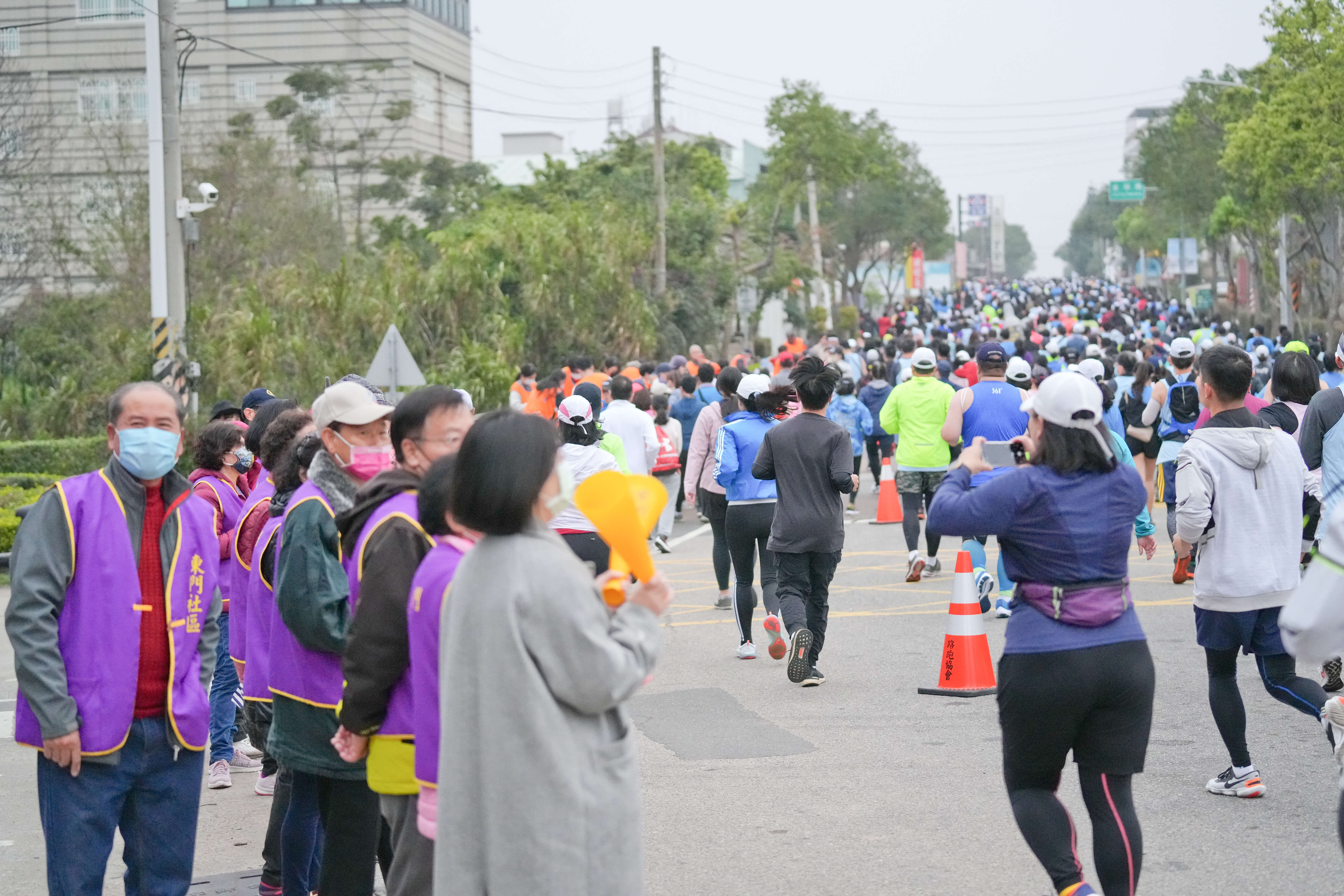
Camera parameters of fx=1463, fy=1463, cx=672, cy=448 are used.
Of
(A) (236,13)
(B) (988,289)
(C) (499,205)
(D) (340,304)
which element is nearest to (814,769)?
(D) (340,304)

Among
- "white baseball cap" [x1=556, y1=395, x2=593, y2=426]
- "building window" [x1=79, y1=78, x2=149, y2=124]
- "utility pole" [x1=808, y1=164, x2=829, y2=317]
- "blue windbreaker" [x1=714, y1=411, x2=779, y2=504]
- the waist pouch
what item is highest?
"building window" [x1=79, y1=78, x2=149, y2=124]

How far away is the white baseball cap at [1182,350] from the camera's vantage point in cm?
1258

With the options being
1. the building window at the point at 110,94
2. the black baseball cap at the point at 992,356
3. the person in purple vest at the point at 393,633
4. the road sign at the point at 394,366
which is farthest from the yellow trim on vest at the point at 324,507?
the building window at the point at 110,94

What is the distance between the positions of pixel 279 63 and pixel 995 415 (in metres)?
Answer: 68.1

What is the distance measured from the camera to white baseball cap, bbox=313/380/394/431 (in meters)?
4.56

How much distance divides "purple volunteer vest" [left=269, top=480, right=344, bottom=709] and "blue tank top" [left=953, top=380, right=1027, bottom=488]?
22.9ft

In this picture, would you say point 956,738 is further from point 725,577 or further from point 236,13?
point 236,13

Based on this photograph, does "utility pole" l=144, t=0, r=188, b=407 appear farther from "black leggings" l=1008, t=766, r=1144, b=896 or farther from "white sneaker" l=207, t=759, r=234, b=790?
"black leggings" l=1008, t=766, r=1144, b=896

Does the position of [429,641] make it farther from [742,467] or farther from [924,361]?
[924,361]

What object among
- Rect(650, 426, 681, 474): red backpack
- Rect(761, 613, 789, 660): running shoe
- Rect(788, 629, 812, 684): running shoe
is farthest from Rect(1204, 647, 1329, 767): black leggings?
Rect(650, 426, 681, 474): red backpack

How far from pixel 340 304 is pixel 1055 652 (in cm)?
2116

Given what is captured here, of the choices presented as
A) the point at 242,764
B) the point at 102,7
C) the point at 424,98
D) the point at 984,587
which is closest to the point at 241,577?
the point at 242,764

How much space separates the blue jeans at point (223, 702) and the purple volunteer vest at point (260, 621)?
1.82 meters

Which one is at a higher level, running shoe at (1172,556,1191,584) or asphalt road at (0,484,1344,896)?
running shoe at (1172,556,1191,584)
